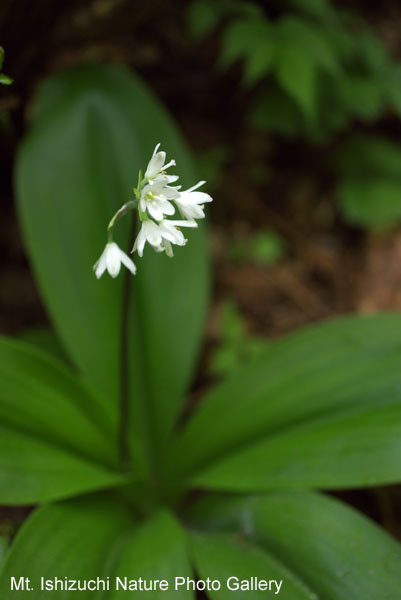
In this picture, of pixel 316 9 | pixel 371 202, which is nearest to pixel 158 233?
pixel 316 9

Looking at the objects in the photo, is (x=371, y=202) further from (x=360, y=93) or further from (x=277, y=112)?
(x=277, y=112)

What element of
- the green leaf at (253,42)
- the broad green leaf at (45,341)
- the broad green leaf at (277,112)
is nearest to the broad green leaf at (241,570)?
the broad green leaf at (45,341)

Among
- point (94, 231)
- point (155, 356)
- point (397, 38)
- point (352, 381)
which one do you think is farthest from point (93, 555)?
point (397, 38)

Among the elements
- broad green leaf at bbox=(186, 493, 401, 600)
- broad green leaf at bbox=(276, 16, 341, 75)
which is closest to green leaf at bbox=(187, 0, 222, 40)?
broad green leaf at bbox=(276, 16, 341, 75)

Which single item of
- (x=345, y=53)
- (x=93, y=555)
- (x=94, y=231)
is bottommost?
(x=93, y=555)

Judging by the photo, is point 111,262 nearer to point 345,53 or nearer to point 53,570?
point 53,570

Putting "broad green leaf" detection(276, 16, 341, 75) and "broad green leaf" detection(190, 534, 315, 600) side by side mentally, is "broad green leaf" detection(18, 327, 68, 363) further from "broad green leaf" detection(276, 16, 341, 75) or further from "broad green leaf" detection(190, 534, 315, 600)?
"broad green leaf" detection(276, 16, 341, 75)
